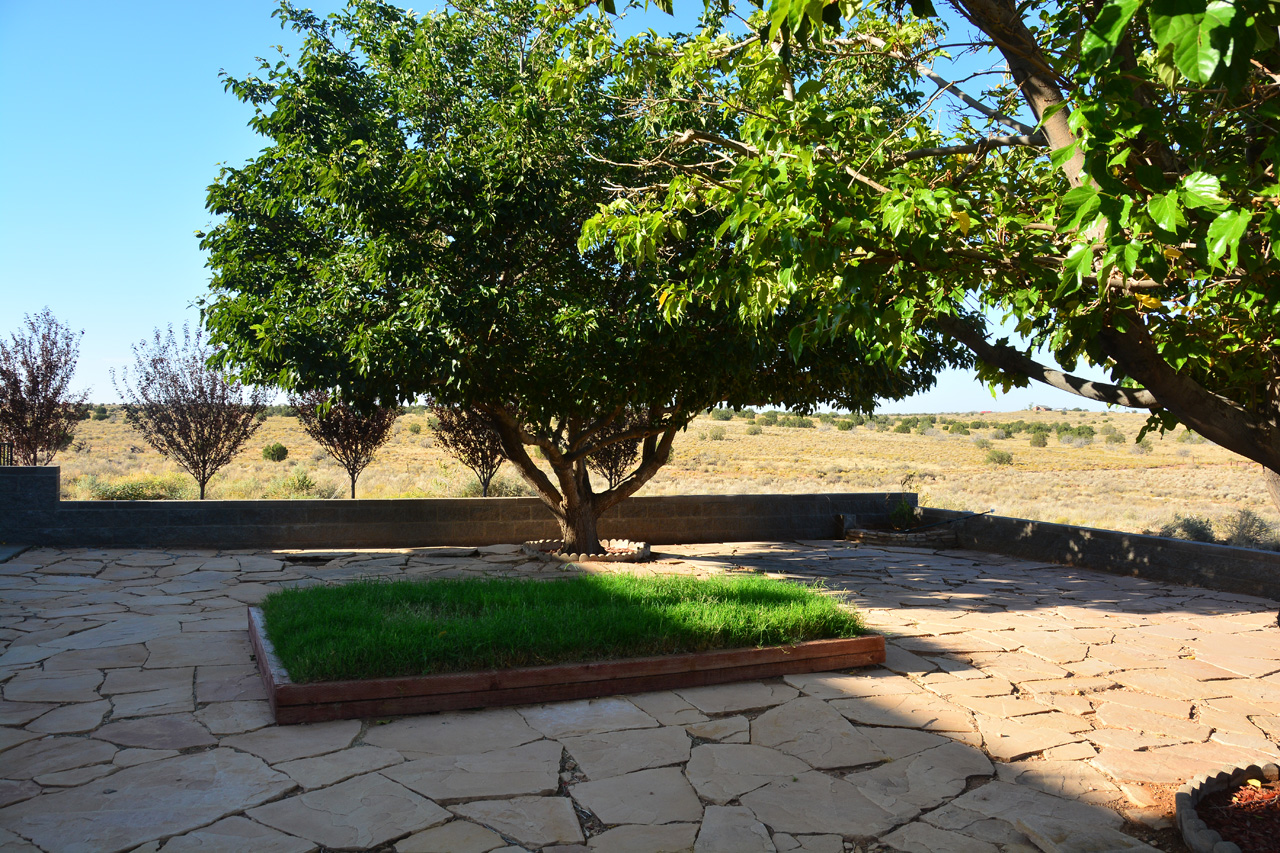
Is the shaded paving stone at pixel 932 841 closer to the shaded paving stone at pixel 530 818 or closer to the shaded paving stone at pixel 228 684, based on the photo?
the shaded paving stone at pixel 530 818

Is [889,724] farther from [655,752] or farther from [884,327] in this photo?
[884,327]

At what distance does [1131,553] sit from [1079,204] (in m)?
9.44

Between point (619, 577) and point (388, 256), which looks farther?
point (388, 256)

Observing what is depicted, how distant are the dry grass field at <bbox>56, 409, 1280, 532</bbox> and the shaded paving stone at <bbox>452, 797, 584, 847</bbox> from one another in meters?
→ 13.1

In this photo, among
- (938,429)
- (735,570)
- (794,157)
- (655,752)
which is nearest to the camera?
(794,157)

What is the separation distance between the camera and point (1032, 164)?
15.0ft

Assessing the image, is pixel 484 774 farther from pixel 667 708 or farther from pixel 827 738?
pixel 827 738

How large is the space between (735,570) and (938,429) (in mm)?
51147

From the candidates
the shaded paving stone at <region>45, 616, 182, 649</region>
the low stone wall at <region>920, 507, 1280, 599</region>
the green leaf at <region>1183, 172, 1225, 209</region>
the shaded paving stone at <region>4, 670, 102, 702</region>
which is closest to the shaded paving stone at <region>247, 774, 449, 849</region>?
the shaded paving stone at <region>4, 670, 102, 702</region>

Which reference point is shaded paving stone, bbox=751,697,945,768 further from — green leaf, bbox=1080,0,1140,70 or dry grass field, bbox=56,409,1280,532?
dry grass field, bbox=56,409,1280,532

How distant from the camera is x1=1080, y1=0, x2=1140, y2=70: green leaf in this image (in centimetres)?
190

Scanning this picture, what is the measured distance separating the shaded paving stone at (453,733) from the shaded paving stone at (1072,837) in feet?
7.66

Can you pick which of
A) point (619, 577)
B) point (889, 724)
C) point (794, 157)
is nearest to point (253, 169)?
point (619, 577)

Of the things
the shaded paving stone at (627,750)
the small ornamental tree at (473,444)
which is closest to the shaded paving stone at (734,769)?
the shaded paving stone at (627,750)
